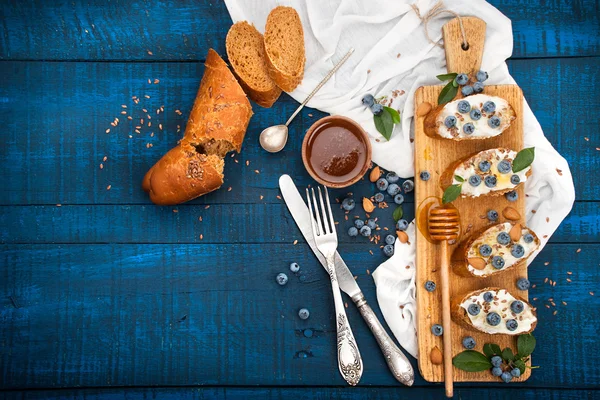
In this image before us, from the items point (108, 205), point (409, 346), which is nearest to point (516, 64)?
point (409, 346)

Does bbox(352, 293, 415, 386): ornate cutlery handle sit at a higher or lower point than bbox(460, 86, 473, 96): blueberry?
lower

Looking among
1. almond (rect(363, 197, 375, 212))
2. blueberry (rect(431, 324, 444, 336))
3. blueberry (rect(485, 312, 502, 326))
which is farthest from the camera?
almond (rect(363, 197, 375, 212))

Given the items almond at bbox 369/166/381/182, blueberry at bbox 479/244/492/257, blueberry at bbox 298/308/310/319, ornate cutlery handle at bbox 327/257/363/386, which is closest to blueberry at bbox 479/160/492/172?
blueberry at bbox 479/244/492/257

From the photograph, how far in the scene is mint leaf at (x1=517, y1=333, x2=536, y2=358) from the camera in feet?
7.29

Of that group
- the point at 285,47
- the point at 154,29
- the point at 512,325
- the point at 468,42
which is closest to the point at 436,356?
the point at 512,325

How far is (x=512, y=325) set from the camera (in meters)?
2.18

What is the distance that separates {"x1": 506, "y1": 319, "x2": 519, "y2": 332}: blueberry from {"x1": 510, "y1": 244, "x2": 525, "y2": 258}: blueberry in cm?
28

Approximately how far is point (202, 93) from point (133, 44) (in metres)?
0.48

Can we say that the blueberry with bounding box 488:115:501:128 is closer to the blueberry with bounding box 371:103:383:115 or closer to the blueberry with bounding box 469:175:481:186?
the blueberry with bounding box 469:175:481:186

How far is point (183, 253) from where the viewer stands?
2373 mm

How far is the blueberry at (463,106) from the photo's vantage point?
2.18 m

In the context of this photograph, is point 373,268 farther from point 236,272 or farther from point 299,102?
point 299,102

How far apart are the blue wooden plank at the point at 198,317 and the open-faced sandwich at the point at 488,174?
1.44 feet

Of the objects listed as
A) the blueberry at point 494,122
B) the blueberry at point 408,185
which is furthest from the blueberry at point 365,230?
the blueberry at point 494,122
